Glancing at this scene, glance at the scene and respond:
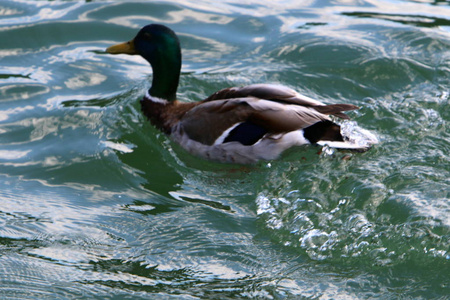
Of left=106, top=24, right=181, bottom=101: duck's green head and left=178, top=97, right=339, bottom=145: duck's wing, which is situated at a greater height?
left=106, top=24, right=181, bottom=101: duck's green head

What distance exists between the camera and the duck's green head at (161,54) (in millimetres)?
→ 7395

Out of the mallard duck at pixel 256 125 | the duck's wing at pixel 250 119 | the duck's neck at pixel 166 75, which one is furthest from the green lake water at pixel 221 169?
the duck's neck at pixel 166 75

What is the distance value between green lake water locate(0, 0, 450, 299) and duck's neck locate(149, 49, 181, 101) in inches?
15.1

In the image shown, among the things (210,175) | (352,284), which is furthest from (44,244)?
(352,284)

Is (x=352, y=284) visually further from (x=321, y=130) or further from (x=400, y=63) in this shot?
(x=400, y=63)

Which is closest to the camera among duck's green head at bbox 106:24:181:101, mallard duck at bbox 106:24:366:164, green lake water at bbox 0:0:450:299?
green lake water at bbox 0:0:450:299

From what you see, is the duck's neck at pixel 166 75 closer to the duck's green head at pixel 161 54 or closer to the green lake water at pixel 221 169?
the duck's green head at pixel 161 54

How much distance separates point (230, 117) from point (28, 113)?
253 cm

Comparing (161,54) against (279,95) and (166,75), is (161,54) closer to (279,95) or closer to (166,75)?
(166,75)

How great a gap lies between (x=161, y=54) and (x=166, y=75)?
0.23 metres

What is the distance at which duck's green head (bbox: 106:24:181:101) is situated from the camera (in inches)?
291

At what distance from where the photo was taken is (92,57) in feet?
29.5

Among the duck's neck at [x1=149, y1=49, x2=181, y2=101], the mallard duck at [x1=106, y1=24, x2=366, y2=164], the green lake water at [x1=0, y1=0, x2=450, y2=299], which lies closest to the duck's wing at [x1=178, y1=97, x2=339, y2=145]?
the mallard duck at [x1=106, y1=24, x2=366, y2=164]

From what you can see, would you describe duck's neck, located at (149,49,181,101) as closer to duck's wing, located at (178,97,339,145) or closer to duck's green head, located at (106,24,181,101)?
duck's green head, located at (106,24,181,101)
